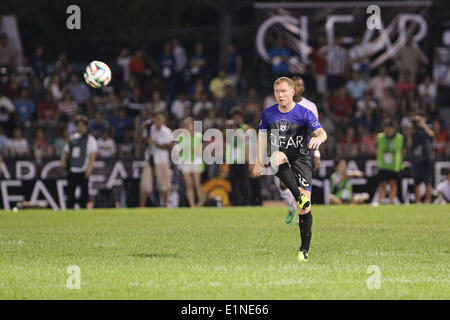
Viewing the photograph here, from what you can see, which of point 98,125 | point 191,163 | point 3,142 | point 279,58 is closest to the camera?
point 191,163

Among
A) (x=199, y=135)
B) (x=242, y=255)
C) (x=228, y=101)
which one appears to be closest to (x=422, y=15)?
(x=228, y=101)

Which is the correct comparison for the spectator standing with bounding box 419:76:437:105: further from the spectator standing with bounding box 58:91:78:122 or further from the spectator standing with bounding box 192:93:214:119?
the spectator standing with bounding box 58:91:78:122

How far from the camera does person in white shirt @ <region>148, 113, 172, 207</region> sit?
24359 millimetres

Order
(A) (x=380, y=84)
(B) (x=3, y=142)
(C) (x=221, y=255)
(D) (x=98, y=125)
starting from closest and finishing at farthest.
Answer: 1. (C) (x=221, y=255)
2. (B) (x=3, y=142)
3. (D) (x=98, y=125)
4. (A) (x=380, y=84)

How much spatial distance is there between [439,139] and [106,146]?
867cm

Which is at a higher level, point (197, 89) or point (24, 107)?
point (197, 89)

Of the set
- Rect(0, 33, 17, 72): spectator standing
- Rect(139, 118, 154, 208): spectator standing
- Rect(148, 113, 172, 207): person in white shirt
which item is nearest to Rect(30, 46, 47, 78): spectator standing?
Rect(0, 33, 17, 72): spectator standing

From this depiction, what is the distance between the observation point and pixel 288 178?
12.7m

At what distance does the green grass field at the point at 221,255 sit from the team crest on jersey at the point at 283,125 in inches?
63.7

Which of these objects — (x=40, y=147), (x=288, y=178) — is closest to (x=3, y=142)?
(x=40, y=147)

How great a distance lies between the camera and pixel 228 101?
28.0 metres

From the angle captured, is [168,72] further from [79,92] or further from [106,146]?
[106,146]

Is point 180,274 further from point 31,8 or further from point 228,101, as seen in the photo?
point 31,8

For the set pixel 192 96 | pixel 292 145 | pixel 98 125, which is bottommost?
pixel 98 125
